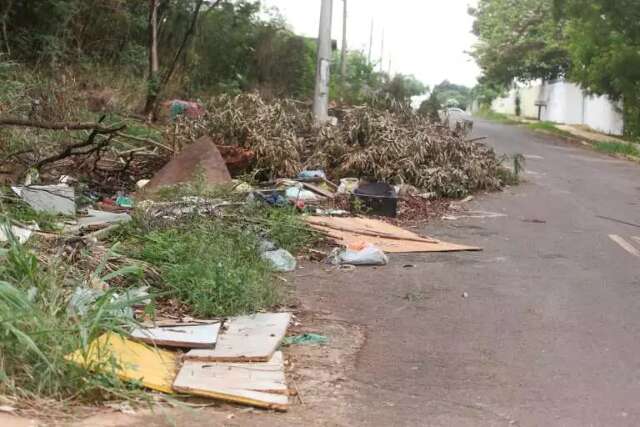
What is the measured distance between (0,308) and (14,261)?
943mm

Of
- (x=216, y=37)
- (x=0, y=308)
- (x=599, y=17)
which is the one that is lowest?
(x=0, y=308)

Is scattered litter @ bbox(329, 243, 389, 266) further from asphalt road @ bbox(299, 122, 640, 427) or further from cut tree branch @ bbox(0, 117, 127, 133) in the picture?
cut tree branch @ bbox(0, 117, 127, 133)

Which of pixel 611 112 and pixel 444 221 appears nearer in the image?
pixel 444 221

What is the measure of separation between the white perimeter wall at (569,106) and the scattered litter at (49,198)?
1031 inches

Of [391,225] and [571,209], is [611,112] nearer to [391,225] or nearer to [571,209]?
[571,209]

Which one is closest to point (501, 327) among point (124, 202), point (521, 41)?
point (124, 202)

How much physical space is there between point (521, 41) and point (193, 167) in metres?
36.6

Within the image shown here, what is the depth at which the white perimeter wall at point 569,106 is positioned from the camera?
33.7 metres

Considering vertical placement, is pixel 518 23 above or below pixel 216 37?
above

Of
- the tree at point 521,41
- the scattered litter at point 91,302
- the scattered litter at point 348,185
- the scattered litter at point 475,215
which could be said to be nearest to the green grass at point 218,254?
the scattered litter at point 91,302

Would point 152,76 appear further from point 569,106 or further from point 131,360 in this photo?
point 569,106

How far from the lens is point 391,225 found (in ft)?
35.3

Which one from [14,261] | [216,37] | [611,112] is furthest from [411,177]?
[611,112]

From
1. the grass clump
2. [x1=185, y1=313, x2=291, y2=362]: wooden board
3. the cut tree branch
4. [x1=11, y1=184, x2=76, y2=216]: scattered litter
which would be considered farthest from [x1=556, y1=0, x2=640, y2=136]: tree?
the grass clump
